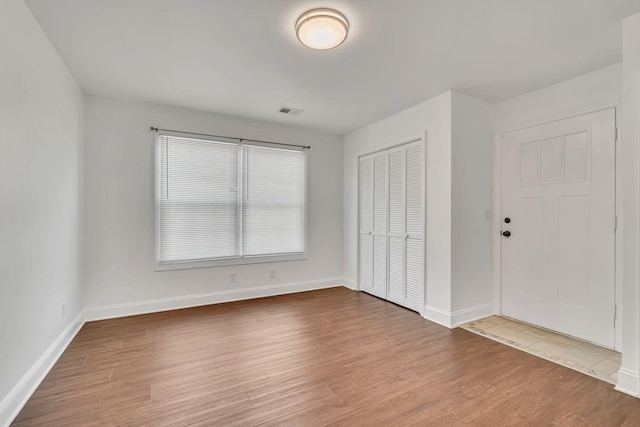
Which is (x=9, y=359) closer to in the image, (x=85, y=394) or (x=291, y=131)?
(x=85, y=394)

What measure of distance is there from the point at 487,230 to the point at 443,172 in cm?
89

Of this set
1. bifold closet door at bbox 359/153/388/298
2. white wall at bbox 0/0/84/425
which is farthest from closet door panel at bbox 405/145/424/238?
white wall at bbox 0/0/84/425

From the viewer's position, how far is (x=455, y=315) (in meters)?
3.12

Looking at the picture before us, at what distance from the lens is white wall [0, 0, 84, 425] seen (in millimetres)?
1681

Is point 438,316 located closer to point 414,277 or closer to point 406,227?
point 414,277

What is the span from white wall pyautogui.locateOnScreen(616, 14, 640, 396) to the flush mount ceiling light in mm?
1887

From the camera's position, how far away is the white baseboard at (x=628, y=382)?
6.29 feet

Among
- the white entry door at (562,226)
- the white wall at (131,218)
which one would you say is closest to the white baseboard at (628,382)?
the white entry door at (562,226)

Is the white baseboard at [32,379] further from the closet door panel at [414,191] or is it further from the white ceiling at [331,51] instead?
the closet door panel at [414,191]

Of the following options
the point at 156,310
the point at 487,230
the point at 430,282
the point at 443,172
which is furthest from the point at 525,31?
the point at 156,310

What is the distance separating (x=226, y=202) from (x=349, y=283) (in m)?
2.26

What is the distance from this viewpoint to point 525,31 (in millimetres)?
2098

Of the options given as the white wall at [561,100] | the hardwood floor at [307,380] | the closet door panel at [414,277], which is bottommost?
the hardwood floor at [307,380]

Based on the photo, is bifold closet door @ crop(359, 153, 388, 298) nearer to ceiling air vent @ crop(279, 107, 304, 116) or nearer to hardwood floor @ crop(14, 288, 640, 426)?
hardwood floor @ crop(14, 288, 640, 426)
